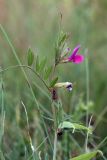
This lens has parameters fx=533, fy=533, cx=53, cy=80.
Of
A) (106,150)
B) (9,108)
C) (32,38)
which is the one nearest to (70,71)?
(32,38)

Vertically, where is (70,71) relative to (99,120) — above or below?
above

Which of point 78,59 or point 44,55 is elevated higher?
point 44,55

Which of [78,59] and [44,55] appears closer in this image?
[78,59]

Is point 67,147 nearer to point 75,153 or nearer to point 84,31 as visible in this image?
point 75,153

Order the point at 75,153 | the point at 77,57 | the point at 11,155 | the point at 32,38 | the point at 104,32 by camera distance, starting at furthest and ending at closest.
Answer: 1. the point at 32,38
2. the point at 104,32
3. the point at 75,153
4. the point at 11,155
5. the point at 77,57

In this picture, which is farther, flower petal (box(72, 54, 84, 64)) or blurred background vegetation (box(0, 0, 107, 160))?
blurred background vegetation (box(0, 0, 107, 160))

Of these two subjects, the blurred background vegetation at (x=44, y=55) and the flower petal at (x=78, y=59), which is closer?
the flower petal at (x=78, y=59)

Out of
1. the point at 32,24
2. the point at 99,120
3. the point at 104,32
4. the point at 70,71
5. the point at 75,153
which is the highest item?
the point at 32,24

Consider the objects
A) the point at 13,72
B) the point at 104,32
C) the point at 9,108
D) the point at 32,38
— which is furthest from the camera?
the point at 32,38
